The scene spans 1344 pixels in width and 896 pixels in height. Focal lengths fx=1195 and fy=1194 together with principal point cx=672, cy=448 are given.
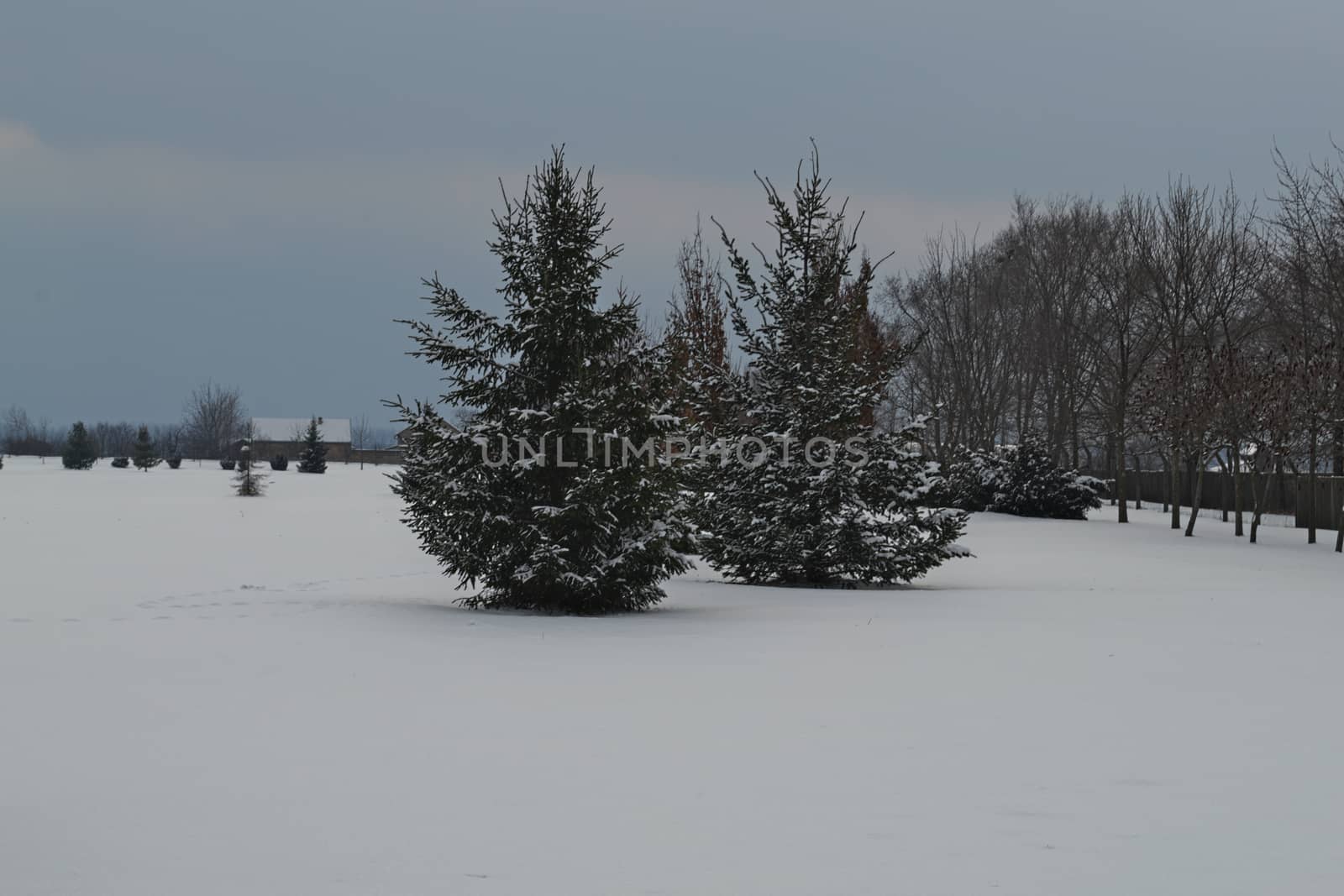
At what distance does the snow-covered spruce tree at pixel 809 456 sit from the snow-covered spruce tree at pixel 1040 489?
20.4 m

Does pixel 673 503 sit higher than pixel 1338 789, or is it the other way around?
pixel 673 503

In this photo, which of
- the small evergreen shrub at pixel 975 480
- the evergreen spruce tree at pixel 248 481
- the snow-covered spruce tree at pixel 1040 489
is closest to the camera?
the snow-covered spruce tree at pixel 1040 489

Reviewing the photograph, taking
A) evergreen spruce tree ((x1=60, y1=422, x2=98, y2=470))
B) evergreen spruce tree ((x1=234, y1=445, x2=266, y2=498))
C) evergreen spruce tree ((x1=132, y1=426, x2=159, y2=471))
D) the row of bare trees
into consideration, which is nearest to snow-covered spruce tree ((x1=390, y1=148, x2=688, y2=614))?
the row of bare trees

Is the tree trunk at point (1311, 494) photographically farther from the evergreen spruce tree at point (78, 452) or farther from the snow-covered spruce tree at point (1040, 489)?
the evergreen spruce tree at point (78, 452)

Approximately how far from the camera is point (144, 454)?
75.0m

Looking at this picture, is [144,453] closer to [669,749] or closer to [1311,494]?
[1311,494]

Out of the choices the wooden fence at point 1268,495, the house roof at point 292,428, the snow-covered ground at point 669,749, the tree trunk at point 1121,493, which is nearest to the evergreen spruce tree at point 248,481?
the tree trunk at point 1121,493

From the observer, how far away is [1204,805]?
5.50 metres

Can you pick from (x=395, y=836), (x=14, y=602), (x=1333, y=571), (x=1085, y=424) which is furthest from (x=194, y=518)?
(x=1085, y=424)

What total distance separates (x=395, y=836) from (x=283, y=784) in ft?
3.31

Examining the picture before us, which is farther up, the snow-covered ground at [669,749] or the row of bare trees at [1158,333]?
the row of bare trees at [1158,333]

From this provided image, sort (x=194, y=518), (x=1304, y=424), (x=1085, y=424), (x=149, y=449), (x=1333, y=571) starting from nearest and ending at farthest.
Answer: (x=1333, y=571) < (x=1304, y=424) < (x=194, y=518) < (x=1085, y=424) < (x=149, y=449)

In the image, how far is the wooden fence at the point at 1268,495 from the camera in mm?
31219

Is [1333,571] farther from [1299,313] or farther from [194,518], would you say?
[194,518]
